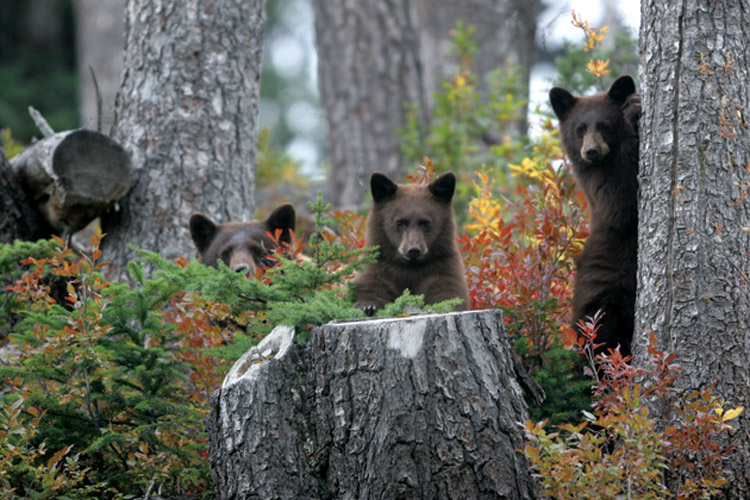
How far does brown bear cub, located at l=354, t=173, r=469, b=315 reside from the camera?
5.13m

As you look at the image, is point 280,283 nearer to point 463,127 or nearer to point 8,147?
point 8,147

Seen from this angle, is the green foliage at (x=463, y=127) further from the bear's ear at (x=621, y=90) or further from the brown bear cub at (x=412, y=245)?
the bear's ear at (x=621, y=90)

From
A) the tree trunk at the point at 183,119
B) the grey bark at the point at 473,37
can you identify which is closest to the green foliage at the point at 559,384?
the tree trunk at the point at 183,119

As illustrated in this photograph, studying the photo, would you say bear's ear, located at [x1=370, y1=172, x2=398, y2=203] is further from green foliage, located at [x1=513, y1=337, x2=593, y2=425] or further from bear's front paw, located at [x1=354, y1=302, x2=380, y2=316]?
green foliage, located at [x1=513, y1=337, x2=593, y2=425]

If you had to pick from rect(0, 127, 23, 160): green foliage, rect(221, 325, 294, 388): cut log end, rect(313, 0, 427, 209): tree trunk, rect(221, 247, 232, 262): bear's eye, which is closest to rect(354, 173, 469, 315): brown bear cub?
rect(221, 325, 294, 388): cut log end

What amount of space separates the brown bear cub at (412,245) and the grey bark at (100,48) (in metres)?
12.0

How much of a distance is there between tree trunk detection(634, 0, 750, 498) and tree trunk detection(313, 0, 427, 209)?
7475 millimetres

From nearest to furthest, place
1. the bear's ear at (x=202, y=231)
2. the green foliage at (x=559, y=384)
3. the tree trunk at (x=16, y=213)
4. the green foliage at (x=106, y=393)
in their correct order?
the green foliage at (x=106, y=393)
the green foliage at (x=559, y=384)
the bear's ear at (x=202, y=231)
the tree trunk at (x=16, y=213)

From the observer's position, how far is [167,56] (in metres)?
6.86

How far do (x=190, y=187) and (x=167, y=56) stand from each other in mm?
1158

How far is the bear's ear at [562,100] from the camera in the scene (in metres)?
5.37

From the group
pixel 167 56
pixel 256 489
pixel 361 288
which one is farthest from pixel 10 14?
pixel 256 489

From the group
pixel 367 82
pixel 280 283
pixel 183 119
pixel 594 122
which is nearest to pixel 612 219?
pixel 594 122

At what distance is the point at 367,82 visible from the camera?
11.7 meters
